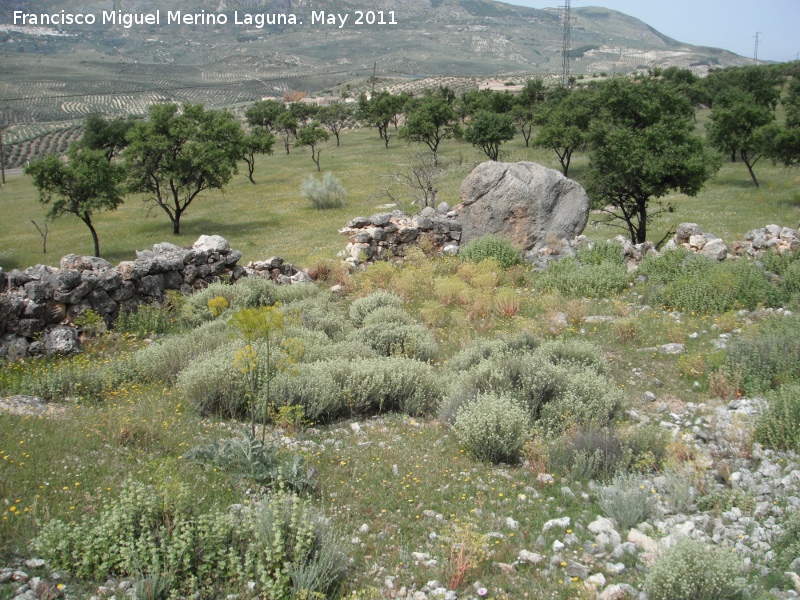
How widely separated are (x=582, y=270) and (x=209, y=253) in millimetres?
8722

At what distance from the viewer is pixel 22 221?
33.9m

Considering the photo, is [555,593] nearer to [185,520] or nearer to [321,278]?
[185,520]

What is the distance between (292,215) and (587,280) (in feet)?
68.7

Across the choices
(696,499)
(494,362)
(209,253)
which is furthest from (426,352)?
(209,253)

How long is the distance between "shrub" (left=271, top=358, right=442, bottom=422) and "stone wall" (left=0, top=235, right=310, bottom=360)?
4697 mm

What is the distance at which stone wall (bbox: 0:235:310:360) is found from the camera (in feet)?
31.8

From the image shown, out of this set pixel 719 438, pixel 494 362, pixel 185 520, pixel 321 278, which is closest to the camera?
pixel 185 520

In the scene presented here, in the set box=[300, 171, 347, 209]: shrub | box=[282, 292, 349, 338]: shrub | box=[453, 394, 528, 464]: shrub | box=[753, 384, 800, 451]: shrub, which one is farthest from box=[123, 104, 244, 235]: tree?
box=[753, 384, 800, 451]: shrub

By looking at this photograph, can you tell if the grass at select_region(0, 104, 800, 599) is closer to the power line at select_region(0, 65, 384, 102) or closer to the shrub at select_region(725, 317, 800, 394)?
the shrub at select_region(725, 317, 800, 394)

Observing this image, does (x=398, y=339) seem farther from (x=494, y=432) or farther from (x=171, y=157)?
(x=171, y=157)

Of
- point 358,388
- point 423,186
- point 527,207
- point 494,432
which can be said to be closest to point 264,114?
point 423,186

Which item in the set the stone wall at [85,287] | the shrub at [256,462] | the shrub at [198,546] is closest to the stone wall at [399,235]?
the stone wall at [85,287]

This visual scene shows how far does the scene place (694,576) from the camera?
3.95m

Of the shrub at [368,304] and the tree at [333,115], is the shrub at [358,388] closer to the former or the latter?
the shrub at [368,304]
